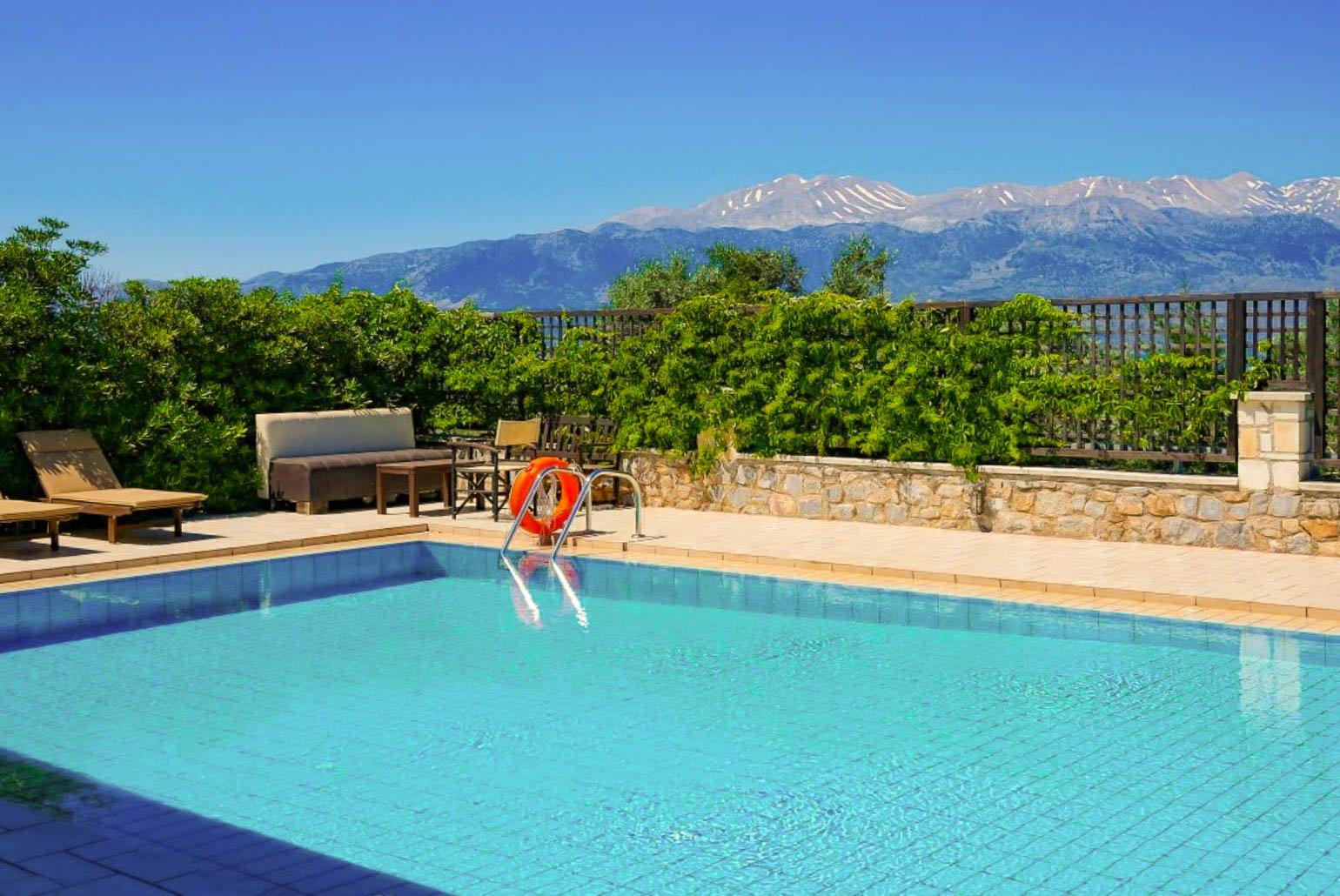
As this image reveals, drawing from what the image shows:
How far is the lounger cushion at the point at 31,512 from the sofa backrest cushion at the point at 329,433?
2872 millimetres

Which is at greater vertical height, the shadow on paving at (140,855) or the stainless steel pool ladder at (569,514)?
the stainless steel pool ladder at (569,514)

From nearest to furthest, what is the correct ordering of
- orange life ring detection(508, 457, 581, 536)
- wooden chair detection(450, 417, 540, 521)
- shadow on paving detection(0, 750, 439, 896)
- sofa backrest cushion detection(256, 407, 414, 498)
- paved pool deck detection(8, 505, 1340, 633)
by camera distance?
shadow on paving detection(0, 750, 439, 896) → paved pool deck detection(8, 505, 1340, 633) → orange life ring detection(508, 457, 581, 536) → wooden chair detection(450, 417, 540, 521) → sofa backrest cushion detection(256, 407, 414, 498)

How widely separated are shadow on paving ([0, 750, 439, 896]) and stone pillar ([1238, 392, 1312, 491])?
312 inches

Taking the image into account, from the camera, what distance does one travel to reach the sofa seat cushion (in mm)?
13531

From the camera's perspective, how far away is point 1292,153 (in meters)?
183

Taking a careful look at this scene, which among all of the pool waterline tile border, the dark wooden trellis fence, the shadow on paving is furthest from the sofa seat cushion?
the shadow on paving

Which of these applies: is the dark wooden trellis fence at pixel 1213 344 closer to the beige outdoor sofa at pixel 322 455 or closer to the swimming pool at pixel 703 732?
the swimming pool at pixel 703 732

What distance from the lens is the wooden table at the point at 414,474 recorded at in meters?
13.3

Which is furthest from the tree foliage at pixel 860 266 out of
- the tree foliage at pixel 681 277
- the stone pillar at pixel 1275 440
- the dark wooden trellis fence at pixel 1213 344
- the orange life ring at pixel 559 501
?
the stone pillar at pixel 1275 440

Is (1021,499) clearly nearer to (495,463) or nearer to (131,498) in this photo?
(495,463)

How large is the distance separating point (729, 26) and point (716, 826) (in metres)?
53.3

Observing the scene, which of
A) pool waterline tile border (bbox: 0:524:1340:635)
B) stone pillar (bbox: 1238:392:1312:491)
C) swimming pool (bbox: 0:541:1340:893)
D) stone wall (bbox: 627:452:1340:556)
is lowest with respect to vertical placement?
swimming pool (bbox: 0:541:1340:893)

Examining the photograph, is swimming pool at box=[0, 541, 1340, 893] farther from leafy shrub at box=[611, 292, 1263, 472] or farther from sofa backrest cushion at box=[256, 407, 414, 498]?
sofa backrest cushion at box=[256, 407, 414, 498]

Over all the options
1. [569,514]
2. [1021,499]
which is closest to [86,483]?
[569,514]
